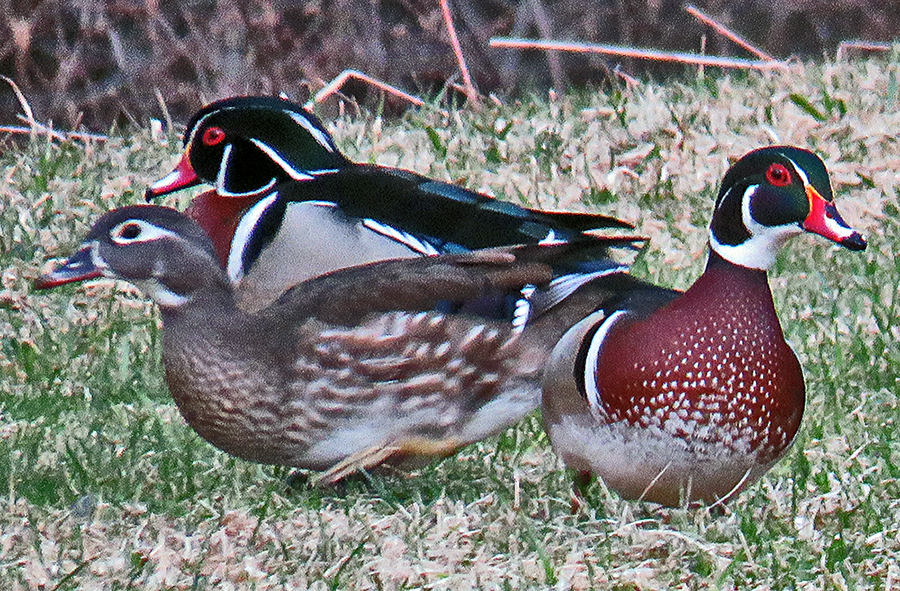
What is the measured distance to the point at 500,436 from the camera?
433cm

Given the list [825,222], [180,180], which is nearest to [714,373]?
[825,222]

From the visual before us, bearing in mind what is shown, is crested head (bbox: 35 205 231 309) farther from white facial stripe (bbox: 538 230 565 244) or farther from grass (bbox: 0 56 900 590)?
white facial stripe (bbox: 538 230 565 244)

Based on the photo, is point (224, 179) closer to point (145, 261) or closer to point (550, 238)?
point (550, 238)

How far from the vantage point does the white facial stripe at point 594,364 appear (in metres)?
3.55

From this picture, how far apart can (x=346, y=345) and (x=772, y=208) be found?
0.96 meters

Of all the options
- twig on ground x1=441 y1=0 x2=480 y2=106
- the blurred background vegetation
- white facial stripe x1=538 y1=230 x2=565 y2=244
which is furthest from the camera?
the blurred background vegetation

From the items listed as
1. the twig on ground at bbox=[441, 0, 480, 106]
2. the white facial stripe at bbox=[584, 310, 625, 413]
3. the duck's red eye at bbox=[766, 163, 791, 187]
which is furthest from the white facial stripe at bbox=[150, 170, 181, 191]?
the duck's red eye at bbox=[766, 163, 791, 187]

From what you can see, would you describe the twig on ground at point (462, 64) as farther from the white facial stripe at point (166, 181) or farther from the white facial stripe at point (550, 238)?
the white facial stripe at point (550, 238)

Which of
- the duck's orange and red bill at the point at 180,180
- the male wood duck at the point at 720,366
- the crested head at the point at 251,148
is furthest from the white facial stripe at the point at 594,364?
the duck's orange and red bill at the point at 180,180

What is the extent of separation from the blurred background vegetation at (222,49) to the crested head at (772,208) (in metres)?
4.26

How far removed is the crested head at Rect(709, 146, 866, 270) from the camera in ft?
11.3

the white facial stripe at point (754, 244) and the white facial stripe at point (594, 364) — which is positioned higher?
the white facial stripe at point (754, 244)

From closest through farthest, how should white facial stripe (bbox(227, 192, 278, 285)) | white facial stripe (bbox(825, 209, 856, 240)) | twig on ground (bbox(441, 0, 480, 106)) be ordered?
1. white facial stripe (bbox(825, 209, 856, 240))
2. white facial stripe (bbox(227, 192, 278, 285))
3. twig on ground (bbox(441, 0, 480, 106))

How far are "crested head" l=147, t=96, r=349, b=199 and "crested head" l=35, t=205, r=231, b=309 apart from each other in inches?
47.6
